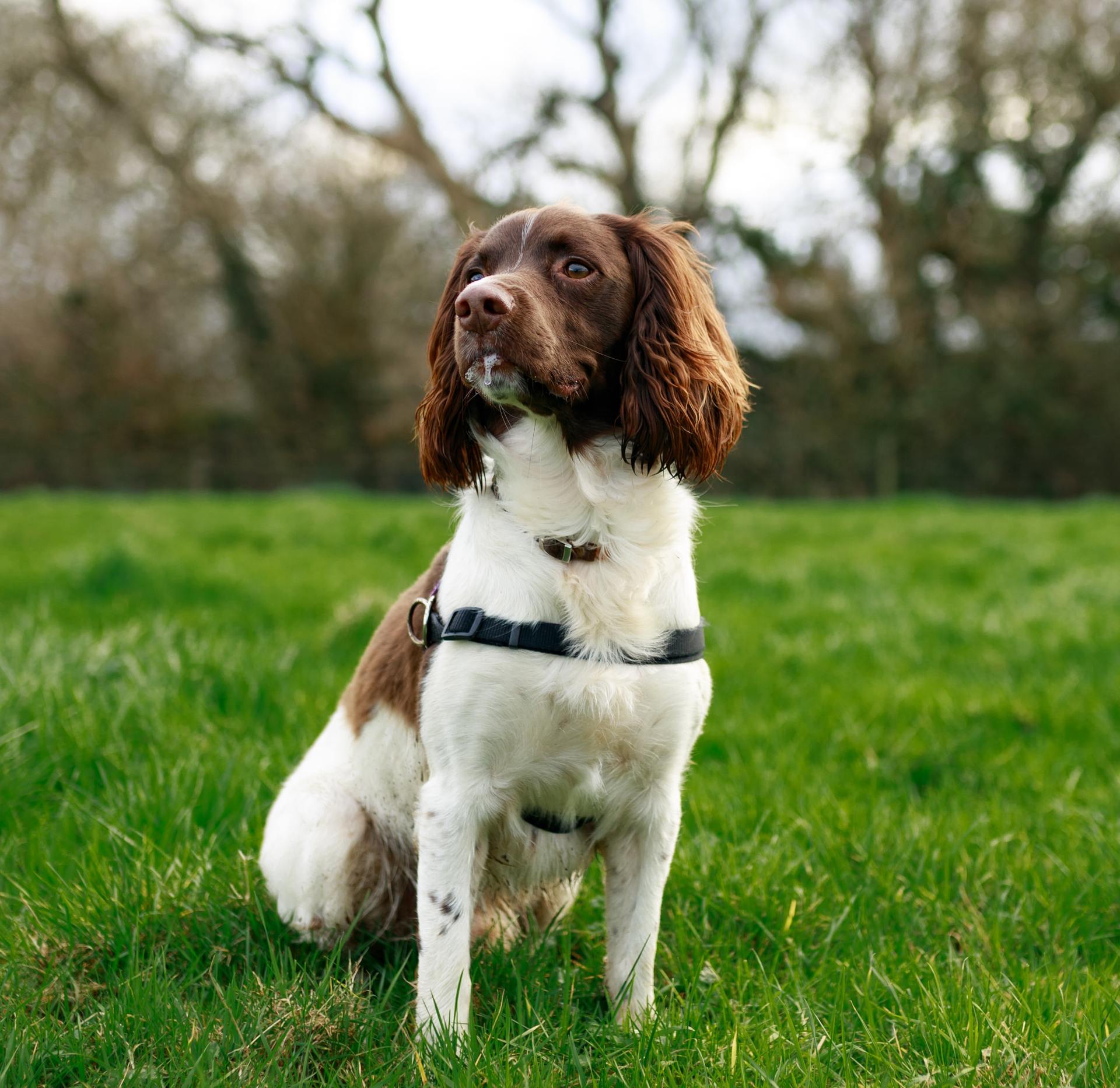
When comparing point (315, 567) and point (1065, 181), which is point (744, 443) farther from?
point (315, 567)

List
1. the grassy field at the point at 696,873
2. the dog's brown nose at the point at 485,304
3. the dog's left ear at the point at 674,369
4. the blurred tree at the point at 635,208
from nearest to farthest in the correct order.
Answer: the grassy field at the point at 696,873, the dog's brown nose at the point at 485,304, the dog's left ear at the point at 674,369, the blurred tree at the point at 635,208

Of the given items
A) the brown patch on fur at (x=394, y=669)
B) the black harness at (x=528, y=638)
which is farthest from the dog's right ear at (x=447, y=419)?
the black harness at (x=528, y=638)

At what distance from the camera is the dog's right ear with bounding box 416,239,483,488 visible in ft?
7.72

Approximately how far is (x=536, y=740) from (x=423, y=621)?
414 mm

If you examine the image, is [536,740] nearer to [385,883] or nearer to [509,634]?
[509,634]

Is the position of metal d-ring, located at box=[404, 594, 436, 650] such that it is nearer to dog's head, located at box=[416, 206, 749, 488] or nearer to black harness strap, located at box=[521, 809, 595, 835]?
dog's head, located at box=[416, 206, 749, 488]

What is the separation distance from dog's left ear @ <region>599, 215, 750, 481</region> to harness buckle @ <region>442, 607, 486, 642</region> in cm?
48

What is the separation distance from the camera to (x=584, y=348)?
2215 millimetres

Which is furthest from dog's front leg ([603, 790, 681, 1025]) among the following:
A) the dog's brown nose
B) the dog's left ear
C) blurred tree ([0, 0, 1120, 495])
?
blurred tree ([0, 0, 1120, 495])

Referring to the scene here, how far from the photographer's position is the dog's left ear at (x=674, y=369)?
219 centimetres

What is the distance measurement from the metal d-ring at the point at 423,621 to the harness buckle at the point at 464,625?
13cm

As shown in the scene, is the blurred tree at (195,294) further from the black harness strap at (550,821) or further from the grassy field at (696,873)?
the black harness strap at (550,821)

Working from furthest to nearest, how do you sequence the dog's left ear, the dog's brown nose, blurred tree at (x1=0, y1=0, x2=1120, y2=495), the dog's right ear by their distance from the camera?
1. blurred tree at (x1=0, y1=0, x2=1120, y2=495)
2. the dog's right ear
3. the dog's left ear
4. the dog's brown nose

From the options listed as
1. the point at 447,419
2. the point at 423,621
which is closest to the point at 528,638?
the point at 423,621
